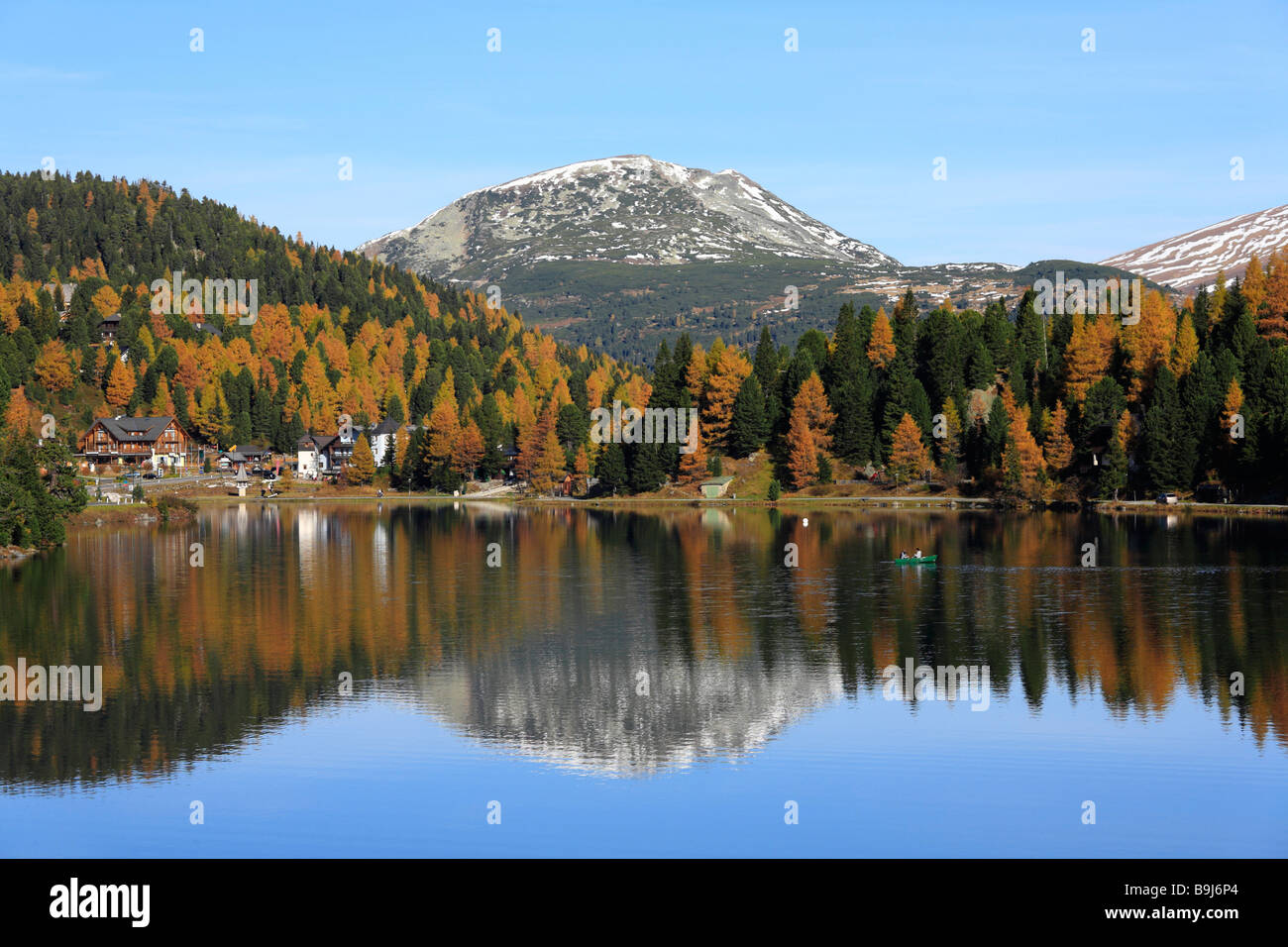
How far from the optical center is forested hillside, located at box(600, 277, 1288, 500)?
521 feet

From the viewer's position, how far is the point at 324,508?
651ft

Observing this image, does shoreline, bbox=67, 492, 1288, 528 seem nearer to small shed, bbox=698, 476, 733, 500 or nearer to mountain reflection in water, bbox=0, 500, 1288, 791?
small shed, bbox=698, 476, 733, 500

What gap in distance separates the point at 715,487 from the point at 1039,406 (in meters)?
47.0

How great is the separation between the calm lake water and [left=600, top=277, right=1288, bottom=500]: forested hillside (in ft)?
200

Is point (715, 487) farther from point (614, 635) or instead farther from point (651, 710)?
point (651, 710)

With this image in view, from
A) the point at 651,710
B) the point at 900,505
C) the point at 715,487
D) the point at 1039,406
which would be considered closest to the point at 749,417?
the point at 715,487

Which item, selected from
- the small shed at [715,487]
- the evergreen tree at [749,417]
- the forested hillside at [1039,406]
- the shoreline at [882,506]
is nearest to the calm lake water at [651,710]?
the shoreline at [882,506]

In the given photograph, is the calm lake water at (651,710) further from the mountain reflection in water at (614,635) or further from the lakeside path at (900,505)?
the lakeside path at (900,505)

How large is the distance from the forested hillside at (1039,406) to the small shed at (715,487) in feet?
11.6

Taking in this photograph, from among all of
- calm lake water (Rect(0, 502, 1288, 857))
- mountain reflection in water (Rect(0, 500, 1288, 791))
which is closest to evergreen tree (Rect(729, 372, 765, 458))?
mountain reflection in water (Rect(0, 500, 1288, 791))

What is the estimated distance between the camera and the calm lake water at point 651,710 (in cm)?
3788

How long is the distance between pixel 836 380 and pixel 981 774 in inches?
6088
